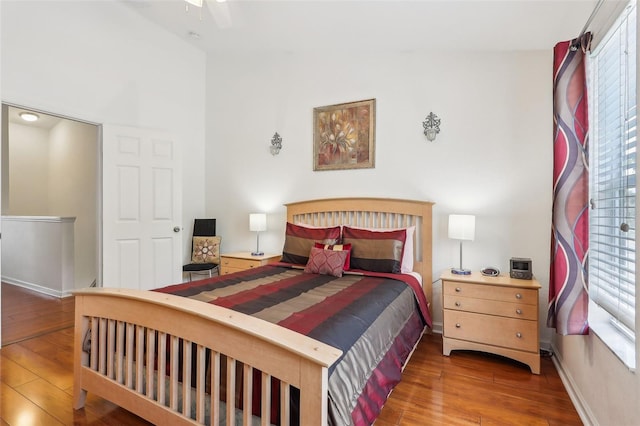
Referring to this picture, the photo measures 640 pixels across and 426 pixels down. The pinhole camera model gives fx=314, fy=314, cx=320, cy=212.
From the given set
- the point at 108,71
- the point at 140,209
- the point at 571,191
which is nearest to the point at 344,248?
the point at 571,191

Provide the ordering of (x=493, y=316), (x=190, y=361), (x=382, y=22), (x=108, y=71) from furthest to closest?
1. (x=108, y=71)
2. (x=382, y=22)
3. (x=493, y=316)
4. (x=190, y=361)

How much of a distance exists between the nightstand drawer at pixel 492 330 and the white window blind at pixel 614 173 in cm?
56

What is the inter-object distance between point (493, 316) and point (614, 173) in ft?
4.07

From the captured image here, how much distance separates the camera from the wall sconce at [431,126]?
3.01 meters

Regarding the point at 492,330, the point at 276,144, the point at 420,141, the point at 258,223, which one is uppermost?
the point at 276,144

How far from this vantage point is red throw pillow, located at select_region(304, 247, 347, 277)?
266 cm

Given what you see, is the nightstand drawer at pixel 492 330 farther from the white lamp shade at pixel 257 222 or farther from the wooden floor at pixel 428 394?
the white lamp shade at pixel 257 222

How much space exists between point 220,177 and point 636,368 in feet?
13.8

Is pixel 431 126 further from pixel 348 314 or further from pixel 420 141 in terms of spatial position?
pixel 348 314

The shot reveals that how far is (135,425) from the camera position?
5.41ft

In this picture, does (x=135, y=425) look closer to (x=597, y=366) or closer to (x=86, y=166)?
(x=597, y=366)

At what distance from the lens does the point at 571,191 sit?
180cm

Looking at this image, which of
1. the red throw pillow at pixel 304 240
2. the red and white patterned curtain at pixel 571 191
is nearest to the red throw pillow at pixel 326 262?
the red throw pillow at pixel 304 240

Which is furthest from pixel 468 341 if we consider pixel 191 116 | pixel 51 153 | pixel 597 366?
pixel 51 153
